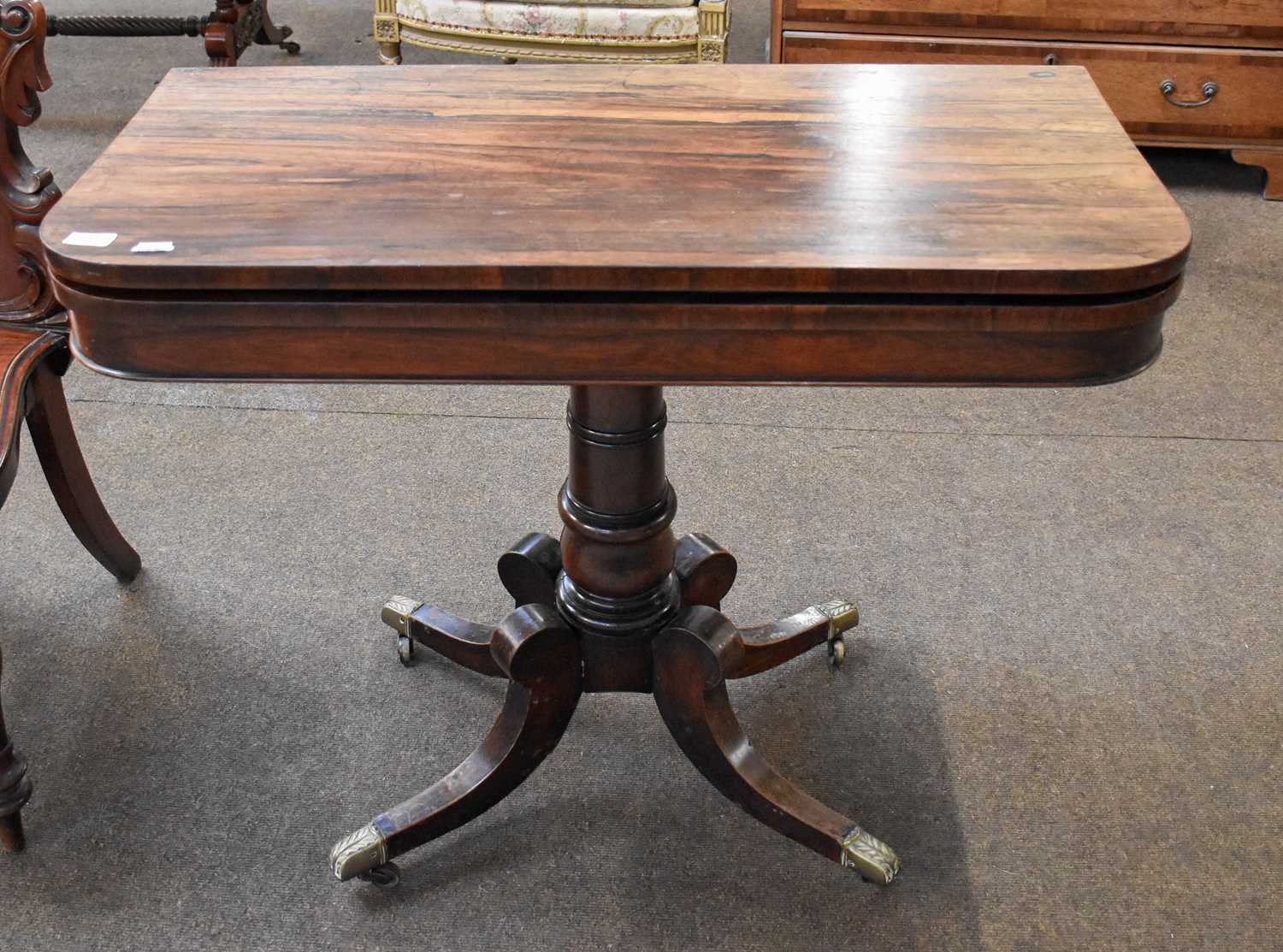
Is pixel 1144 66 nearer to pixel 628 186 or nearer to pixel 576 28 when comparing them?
pixel 576 28

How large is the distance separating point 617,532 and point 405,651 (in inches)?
18.4

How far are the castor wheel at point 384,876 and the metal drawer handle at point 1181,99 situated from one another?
91.1 inches

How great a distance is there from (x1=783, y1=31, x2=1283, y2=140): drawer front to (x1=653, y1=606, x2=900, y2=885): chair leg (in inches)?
69.3

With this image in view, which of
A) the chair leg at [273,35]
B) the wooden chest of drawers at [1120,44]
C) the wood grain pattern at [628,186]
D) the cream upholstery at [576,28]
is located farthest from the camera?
the chair leg at [273,35]

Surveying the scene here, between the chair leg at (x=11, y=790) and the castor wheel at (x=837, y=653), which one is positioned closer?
the chair leg at (x=11, y=790)

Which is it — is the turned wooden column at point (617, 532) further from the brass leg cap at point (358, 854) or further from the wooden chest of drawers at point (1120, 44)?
the wooden chest of drawers at point (1120, 44)

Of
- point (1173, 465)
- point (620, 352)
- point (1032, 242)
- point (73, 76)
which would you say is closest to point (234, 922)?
point (620, 352)

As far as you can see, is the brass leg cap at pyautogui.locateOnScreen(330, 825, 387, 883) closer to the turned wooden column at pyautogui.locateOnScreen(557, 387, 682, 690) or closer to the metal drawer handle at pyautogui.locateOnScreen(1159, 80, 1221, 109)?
the turned wooden column at pyautogui.locateOnScreen(557, 387, 682, 690)

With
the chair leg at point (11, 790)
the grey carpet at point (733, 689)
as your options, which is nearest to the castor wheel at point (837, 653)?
the grey carpet at point (733, 689)

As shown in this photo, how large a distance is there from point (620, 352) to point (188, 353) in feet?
1.06

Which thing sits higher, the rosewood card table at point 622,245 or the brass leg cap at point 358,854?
the rosewood card table at point 622,245

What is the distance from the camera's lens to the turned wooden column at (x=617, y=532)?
1270 mm

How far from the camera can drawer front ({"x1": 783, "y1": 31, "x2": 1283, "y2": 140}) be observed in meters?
2.74

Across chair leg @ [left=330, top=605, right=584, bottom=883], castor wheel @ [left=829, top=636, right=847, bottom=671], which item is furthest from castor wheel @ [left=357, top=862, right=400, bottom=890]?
castor wheel @ [left=829, top=636, right=847, bottom=671]
